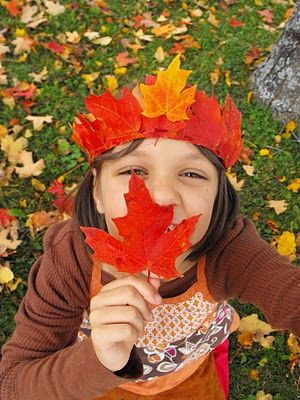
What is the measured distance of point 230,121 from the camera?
5.30 feet

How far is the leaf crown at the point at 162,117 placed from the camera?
1481 mm

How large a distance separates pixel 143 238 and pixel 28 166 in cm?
202

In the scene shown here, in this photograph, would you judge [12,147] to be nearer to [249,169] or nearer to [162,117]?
[249,169]

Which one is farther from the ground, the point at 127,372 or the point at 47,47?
the point at 127,372

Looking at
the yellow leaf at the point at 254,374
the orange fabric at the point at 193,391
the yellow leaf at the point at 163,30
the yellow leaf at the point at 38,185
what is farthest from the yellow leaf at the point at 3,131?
the yellow leaf at the point at 254,374

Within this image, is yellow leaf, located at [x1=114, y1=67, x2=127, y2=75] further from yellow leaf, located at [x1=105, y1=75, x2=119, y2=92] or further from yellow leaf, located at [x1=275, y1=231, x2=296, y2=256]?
yellow leaf, located at [x1=275, y1=231, x2=296, y2=256]

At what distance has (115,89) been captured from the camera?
3.59 metres

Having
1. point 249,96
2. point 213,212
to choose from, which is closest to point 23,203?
point 213,212

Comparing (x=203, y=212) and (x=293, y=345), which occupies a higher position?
(x=203, y=212)

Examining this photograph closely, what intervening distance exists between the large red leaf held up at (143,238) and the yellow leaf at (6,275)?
1.46 meters

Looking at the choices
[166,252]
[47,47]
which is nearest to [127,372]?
[166,252]

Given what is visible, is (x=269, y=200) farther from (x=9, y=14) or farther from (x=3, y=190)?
(x=9, y=14)

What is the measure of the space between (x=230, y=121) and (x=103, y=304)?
660 mm

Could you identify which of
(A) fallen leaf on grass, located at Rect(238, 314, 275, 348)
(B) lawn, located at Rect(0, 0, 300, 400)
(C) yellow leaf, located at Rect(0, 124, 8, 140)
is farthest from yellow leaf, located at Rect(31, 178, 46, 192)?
(A) fallen leaf on grass, located at Rect(238, 314, 275, 348)
